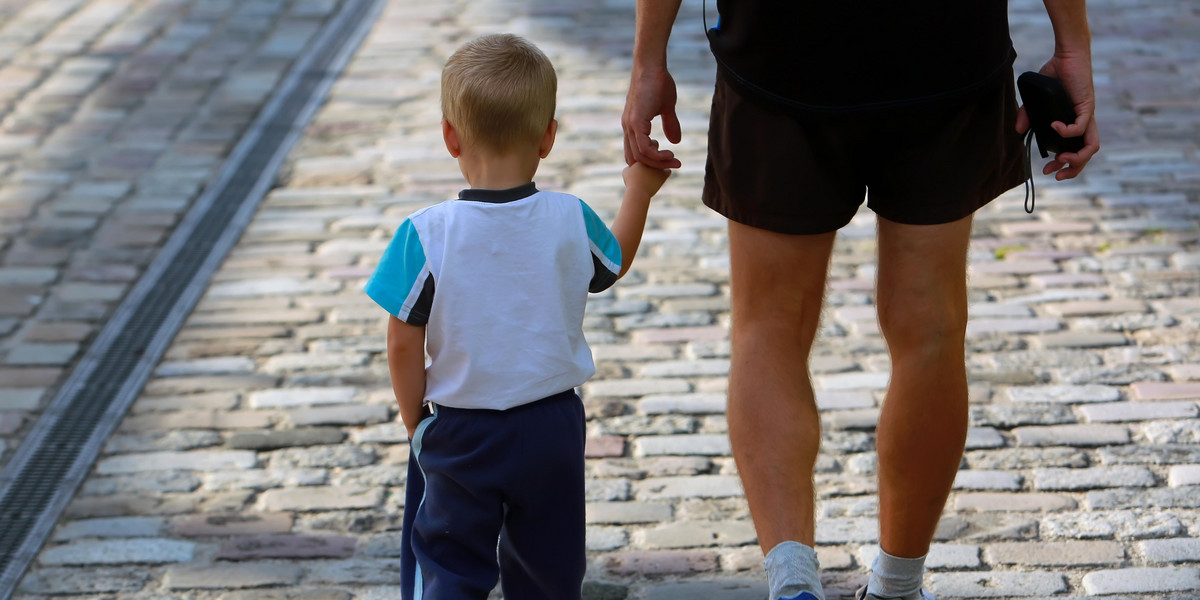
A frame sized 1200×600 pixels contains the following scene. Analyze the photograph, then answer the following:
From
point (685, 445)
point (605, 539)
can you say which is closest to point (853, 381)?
point (685, 445)

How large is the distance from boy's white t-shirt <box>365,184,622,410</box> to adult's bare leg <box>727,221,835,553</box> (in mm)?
336

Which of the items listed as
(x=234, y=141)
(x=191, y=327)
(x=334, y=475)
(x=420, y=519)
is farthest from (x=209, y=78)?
(x=420, y=519)

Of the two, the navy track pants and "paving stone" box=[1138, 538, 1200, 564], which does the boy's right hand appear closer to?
the navy track pants

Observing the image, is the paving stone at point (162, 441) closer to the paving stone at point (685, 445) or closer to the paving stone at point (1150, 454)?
the paving stone at point (685, 445)

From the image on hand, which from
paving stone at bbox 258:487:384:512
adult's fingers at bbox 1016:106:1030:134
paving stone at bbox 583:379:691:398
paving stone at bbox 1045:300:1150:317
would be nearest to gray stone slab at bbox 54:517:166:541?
paving stone at bbox 258:487:384:512

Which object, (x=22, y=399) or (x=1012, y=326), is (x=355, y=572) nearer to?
(x=22, y=399)

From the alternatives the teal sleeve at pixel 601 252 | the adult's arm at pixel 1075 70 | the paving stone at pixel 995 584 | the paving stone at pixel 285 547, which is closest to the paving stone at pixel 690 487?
the paving stone at pixel 995 584

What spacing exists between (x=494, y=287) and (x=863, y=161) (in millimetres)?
691

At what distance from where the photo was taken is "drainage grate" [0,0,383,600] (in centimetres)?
335

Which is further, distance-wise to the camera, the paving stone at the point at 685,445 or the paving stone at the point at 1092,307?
the paving stone at the point at 1092,307

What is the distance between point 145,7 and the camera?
8.36m

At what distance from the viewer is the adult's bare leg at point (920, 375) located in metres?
2.38

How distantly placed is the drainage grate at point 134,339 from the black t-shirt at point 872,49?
204 centimetres

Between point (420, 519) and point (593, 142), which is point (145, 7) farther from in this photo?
point (420, 519)
